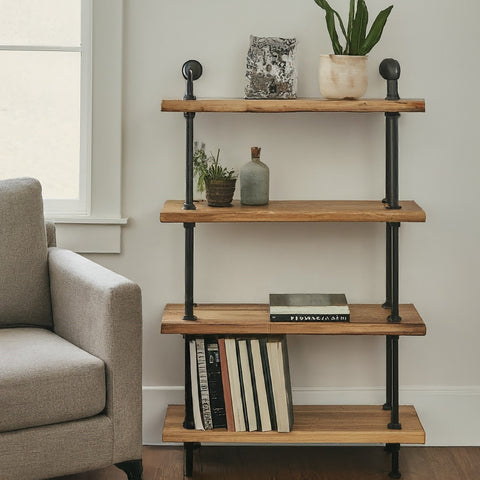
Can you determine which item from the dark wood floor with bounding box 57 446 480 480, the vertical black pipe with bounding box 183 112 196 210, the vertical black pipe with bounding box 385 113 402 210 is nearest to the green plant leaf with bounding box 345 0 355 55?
the vertical black pipe with bounding box 385 113 402 210

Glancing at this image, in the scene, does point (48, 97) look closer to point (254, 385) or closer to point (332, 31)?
point (332, 31)

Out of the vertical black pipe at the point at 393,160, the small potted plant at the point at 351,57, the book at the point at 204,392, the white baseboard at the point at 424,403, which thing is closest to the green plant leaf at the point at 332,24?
the small potted plant at the point at 351,57

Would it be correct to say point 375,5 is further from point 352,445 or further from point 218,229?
point 352,445

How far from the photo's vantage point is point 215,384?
270 centimetres

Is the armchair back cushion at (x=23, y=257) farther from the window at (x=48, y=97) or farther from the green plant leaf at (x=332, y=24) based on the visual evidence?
the green plant leaf at (x=332, y=24)

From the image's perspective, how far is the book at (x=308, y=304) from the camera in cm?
265

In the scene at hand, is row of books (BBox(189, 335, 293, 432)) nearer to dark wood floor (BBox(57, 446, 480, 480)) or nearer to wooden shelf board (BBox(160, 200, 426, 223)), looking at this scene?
dark wood floor (BBox(57, 446, 480, 480))

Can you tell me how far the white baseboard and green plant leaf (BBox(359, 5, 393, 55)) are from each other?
119 cm

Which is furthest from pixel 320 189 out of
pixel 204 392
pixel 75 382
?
pixel 75 382

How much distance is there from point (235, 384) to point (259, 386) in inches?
3.0

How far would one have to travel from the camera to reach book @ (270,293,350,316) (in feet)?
8.70

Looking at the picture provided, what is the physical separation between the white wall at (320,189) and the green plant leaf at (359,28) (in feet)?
0.77

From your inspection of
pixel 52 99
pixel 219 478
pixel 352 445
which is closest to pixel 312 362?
pixel 352 445

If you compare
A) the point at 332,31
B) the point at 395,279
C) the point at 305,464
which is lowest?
the point at 305,464
